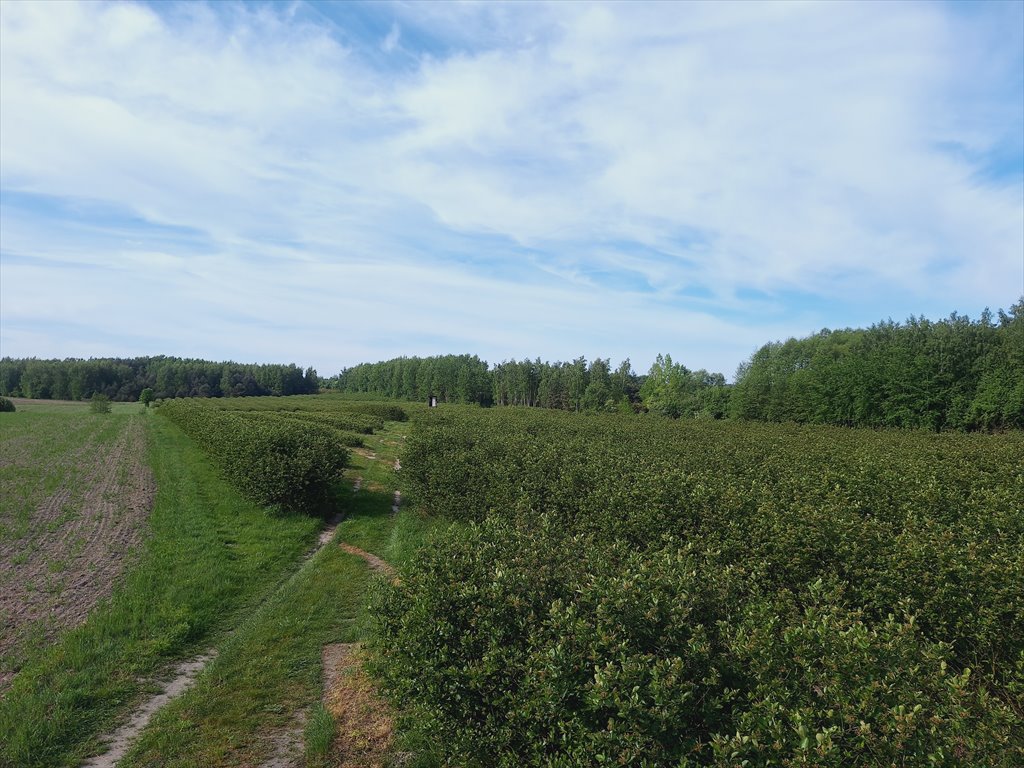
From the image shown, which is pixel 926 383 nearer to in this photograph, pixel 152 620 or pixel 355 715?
pixel 355 715

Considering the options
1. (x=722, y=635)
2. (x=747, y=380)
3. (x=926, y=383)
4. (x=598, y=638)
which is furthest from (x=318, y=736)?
(x=747, y=380)

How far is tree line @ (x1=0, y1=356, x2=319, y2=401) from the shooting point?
328 feet

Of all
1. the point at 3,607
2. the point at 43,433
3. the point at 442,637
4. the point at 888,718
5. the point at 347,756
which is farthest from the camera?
the point at 43,433

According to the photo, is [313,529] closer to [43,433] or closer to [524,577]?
[524,577]

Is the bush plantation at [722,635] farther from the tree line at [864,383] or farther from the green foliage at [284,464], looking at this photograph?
the tree line at [864,383]

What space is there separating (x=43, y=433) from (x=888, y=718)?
43.4m

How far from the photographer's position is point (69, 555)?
34.1 feet

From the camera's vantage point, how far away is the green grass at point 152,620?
5430 mm

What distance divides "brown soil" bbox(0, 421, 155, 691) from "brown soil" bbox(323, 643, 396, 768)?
3770mm

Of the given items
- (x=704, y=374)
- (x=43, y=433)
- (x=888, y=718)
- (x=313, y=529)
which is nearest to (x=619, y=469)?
(x=888, y=718)

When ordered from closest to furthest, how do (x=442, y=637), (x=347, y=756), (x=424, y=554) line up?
1. (x=442, y=637)
2. (x=347, y=756)
3. (x=424, y=554)

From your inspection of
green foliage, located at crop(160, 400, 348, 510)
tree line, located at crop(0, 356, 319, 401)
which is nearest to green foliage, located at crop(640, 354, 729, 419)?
green foliage, located at crop(160, 400, 348, 510)

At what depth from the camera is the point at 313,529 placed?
44.4 feet

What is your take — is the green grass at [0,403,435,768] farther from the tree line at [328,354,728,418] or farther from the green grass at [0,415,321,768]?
the tree line at [328,354,728,418]
